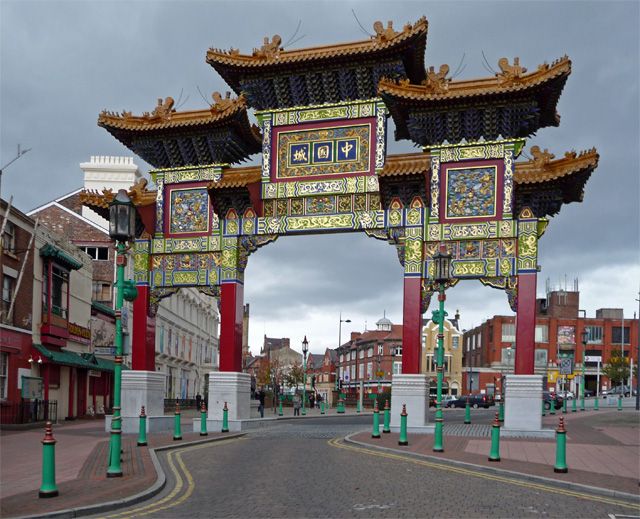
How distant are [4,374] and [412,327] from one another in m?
17.0

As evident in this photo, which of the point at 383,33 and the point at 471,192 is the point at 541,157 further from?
the point at 383,33

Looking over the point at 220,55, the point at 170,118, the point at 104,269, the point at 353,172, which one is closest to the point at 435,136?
the point at 353,172

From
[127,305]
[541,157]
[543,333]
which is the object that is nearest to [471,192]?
[541,157]

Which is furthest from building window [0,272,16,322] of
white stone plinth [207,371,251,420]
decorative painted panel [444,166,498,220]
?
decorative painted panel [444,166,498,220]

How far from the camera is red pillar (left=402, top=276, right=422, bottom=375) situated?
26203 mm

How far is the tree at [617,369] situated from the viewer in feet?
288

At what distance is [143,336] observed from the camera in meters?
29.7

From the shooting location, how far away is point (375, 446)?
20953 millimetres

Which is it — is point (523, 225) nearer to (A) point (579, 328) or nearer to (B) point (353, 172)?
(B) point (353, 172)

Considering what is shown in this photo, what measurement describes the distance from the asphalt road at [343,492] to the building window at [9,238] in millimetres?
16189

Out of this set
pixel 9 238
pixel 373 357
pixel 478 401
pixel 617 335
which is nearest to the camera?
pixel 9 238

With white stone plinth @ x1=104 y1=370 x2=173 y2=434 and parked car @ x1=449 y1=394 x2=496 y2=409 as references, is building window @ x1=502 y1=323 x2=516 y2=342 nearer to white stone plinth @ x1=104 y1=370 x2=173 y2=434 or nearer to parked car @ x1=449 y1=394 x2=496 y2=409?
parked car @ x1=449 y1=394 x2=496 y2=409

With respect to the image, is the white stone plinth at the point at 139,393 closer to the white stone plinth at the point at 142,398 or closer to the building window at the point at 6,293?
the white stone plinth at the point at 142,398

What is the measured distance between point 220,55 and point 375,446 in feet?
52.7
